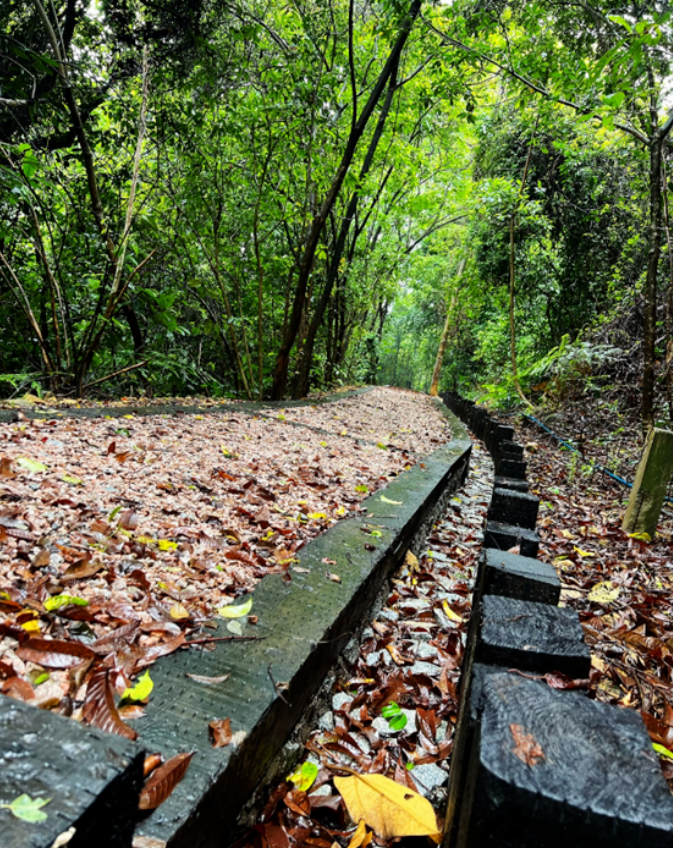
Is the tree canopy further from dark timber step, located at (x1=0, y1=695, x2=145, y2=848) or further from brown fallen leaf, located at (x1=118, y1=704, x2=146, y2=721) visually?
dark timber step, located at (x1=0, y1=695, x2=145, y2=848)

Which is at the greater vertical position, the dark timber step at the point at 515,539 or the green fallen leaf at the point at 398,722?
the dark timber step at the point at 515,539

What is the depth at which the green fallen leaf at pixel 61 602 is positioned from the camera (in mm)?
1347

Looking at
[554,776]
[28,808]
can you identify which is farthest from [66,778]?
[554,776]

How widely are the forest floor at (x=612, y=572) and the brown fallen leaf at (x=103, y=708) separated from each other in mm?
1455

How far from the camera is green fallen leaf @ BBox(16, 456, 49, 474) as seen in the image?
7.07 ft

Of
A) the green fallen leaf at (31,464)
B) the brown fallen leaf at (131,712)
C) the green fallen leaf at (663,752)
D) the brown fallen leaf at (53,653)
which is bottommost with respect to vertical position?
the green fallen leaf at (663,752)

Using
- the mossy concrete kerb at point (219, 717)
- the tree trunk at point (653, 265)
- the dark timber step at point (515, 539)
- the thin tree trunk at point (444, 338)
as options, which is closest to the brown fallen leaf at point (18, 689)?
the mossy concrete kerb at point (219, 717)

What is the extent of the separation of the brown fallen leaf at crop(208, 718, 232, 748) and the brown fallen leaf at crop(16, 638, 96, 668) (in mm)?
360

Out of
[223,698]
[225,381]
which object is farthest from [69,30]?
[223,698]

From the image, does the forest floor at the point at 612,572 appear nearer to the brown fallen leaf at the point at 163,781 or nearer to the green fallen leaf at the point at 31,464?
the brown fallen leaf at the point at 163,781

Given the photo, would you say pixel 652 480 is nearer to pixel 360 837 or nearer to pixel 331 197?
pixel 360 837

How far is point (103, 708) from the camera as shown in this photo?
42.6 inches

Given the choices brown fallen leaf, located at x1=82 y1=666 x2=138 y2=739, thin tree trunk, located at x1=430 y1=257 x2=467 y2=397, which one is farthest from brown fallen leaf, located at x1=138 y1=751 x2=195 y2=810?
thin tree trunk, located at x1=430 y1=257 x2=467 y2=397

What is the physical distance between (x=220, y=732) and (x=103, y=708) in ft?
0.85
